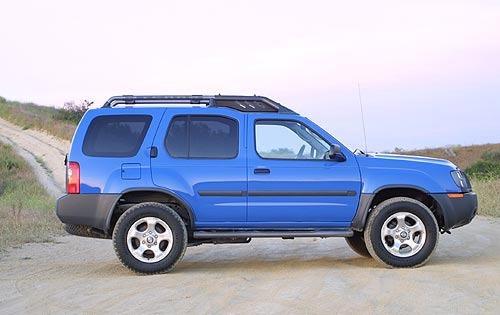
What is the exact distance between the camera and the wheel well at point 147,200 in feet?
32.4

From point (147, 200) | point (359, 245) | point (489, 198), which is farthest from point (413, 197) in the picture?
point (489, 198)

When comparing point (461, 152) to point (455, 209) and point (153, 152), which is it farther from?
point (153, 152)

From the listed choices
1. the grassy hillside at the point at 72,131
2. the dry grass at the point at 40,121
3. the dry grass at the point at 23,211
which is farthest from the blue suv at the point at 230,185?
the dry grass at the point at 40,121

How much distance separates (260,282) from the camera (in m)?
8.75

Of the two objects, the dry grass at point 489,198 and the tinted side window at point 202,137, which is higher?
the tinted side window at point 202,137

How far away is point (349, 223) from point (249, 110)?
5.81ft

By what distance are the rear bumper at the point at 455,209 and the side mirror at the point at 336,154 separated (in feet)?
3.89

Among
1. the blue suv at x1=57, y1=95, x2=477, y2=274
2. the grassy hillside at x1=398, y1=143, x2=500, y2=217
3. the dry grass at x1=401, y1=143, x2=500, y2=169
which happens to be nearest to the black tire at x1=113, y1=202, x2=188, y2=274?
the blue suv at x1=57, y1=95, x2=477, y2=274

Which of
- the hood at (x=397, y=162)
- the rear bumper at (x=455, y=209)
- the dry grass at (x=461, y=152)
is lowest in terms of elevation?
the dry grass at (x=461, y=152)

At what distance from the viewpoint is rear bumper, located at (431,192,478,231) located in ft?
32.8

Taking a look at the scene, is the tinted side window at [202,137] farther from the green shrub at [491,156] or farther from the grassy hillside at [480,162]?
the green shrub at [491,156]

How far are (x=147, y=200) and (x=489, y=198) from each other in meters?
11.5

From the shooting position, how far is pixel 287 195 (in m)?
9.74

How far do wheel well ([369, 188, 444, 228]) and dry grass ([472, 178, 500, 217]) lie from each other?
7.38 metres
